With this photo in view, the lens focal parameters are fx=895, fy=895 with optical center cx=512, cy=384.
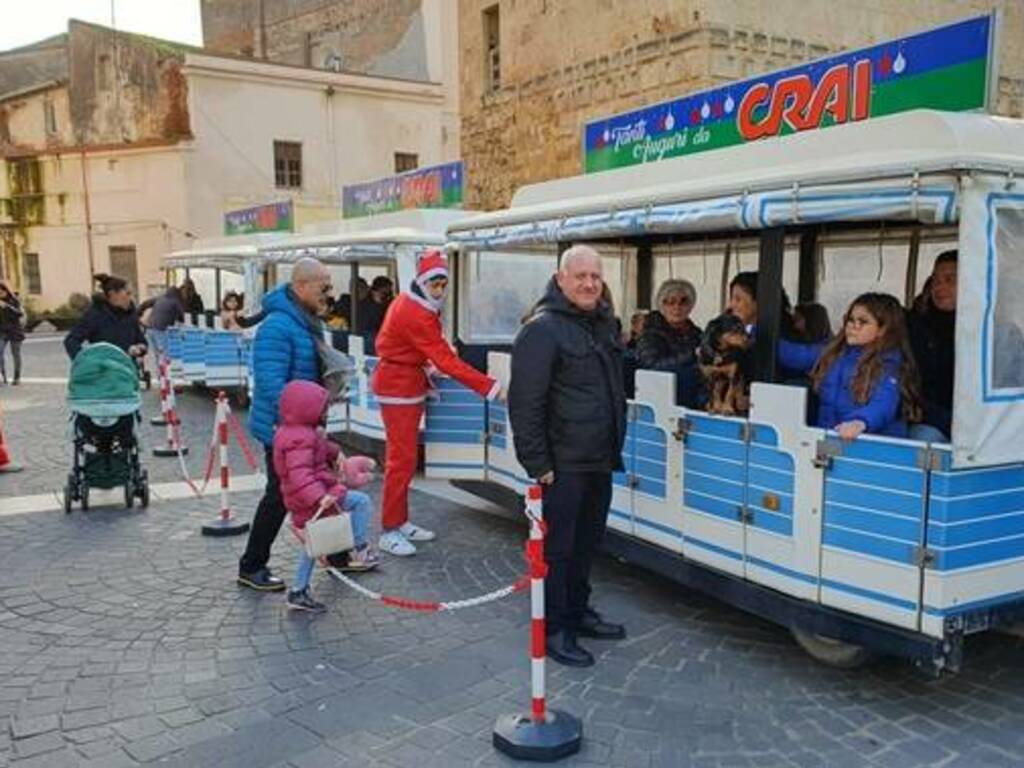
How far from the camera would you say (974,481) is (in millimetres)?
3574

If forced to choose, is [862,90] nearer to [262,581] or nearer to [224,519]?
[262,581]

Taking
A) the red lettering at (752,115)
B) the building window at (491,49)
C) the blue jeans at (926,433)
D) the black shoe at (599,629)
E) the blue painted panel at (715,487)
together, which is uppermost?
the building window at (491,49)

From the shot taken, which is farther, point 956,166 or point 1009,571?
point 1009,571

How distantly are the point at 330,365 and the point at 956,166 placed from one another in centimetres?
340

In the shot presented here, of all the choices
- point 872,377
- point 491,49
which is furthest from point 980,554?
point 491,49

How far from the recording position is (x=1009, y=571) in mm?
3742

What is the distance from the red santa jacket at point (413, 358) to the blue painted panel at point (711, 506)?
157cm

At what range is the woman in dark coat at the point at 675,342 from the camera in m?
5.04

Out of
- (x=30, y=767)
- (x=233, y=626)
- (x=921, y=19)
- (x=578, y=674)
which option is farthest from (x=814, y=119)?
(x=921, y=19)

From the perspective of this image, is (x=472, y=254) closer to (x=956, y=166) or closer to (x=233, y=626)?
(x=233, y=626)

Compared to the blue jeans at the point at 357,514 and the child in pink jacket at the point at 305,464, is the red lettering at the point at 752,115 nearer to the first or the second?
the child in pink jacket at the point at 305,464

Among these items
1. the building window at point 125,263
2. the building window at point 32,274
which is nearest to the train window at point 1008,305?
the building window at point 125,263

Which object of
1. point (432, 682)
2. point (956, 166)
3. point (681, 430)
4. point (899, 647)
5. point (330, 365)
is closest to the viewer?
point (956, 166)

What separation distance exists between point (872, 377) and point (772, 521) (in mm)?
811
